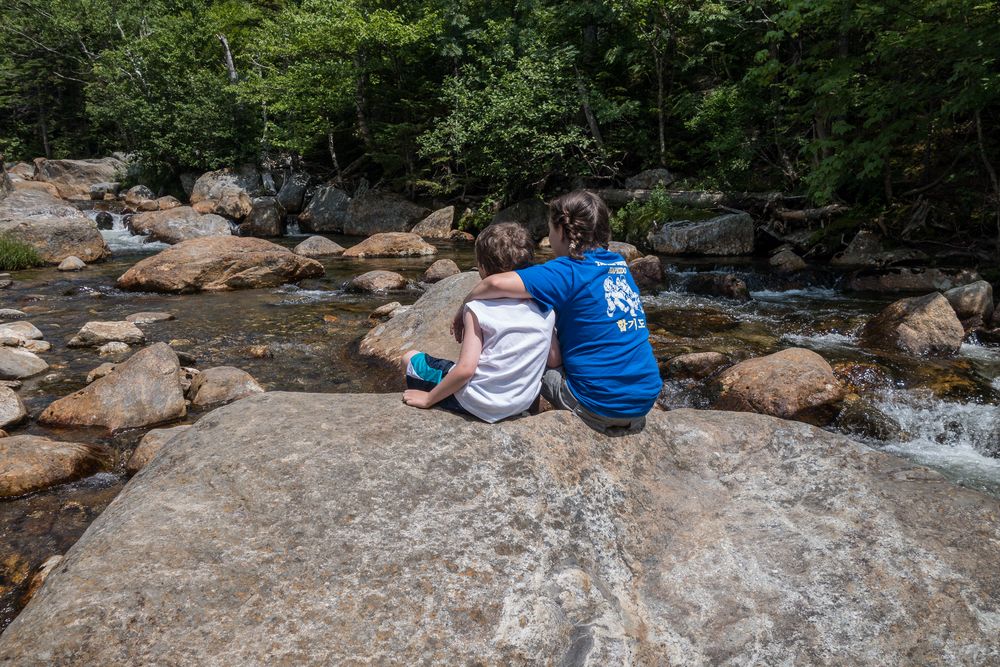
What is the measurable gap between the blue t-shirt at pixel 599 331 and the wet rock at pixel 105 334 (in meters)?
7.69

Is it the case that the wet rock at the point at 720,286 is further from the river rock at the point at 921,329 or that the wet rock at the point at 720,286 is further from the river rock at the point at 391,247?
the river rock at the point at 391,247

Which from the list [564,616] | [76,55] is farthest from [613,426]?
[76,55]

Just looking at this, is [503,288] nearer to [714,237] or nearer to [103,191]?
[714,237]

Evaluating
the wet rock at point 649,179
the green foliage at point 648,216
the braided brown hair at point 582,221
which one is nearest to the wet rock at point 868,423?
the braided brown hair at point 582,221

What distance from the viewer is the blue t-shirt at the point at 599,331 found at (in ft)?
9.94

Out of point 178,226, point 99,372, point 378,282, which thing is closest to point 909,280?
point 378,282

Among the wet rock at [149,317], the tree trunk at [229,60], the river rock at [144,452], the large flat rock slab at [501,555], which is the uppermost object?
the tree trunk at [229,60]

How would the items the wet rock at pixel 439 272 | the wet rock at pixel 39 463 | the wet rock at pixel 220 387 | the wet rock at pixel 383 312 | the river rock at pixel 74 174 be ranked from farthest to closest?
1. the river rock at pixel 74 174
2. the wet rock at pixel 439 272
3. the wet rock at pixel 383 312
4. the wet rock at pixel 220 387
5. the wet rock at pixel 39 463

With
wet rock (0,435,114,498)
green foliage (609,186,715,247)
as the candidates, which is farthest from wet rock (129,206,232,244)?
wet rock (0,435,114,498)

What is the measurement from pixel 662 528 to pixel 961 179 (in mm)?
13860

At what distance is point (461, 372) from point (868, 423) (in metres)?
5.27

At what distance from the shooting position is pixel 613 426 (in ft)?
10.1

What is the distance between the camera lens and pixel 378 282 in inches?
491

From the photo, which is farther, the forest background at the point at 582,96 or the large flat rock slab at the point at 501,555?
the forest background at the point at 582,96
